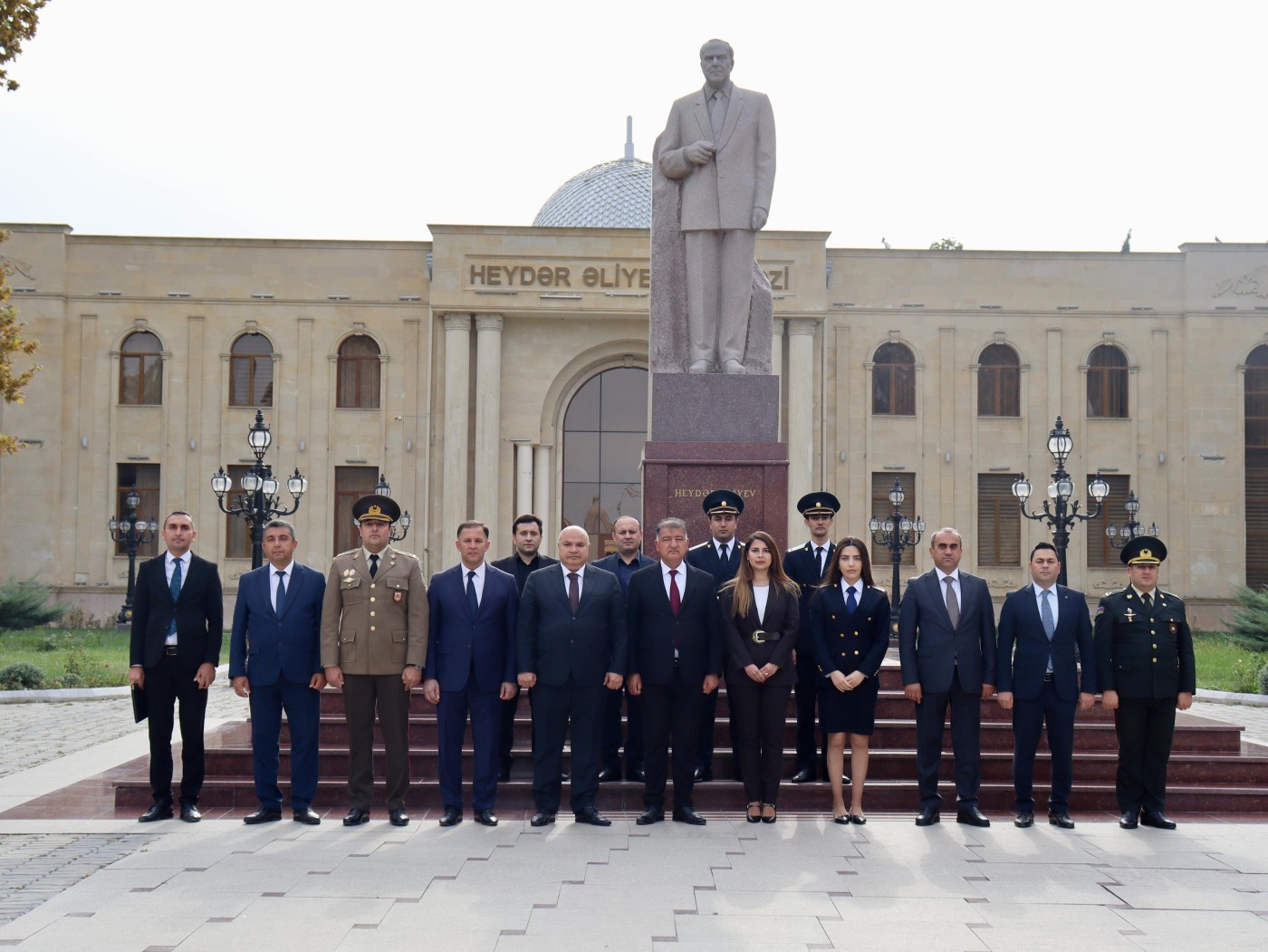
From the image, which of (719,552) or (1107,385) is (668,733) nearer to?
(719,552)

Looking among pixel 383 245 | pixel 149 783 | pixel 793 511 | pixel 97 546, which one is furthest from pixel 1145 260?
pixel 149 783

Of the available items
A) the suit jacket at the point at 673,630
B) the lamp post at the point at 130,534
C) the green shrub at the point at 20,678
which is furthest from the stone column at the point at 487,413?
the suit jacket at the point at 673,630

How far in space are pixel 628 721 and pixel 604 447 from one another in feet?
81.6

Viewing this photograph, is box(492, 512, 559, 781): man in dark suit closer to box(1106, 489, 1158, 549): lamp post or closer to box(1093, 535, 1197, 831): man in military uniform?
box(1093, 535, 1197, 831): man in military uniform

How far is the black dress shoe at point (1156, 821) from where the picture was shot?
838cm

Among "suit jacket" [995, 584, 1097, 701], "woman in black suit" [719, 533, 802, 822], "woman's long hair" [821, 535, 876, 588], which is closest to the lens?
"woman in black suit" [719, 533, 802, 822]

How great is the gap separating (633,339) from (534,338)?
2533mm

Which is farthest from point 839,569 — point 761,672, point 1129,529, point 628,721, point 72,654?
point 1129,529

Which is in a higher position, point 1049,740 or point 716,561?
point 716,561

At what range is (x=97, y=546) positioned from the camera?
32.2m

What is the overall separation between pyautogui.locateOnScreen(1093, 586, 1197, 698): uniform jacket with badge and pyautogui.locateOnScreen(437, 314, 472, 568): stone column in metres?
23.4

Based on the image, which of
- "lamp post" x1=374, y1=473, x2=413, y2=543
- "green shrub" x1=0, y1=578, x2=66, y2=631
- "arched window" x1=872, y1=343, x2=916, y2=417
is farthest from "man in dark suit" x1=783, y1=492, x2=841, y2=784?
"green shrub" x1=0, y1=578, x2=66, y2=631

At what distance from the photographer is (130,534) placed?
28.4 m

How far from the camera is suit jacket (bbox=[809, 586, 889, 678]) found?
8.51 meters
